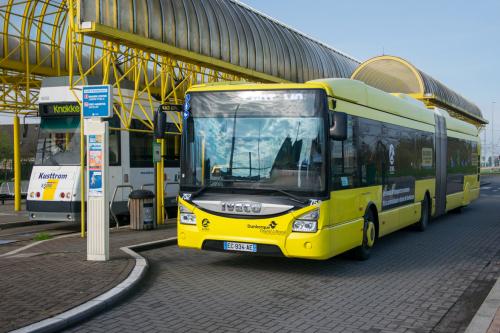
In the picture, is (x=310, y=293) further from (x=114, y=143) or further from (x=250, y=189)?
(x=114, y=143)

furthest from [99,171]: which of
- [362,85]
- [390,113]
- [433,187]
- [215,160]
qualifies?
[433,187]

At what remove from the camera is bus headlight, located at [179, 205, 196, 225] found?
8.88m

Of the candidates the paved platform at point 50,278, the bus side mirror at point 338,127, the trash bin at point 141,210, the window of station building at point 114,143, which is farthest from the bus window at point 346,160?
the window of station building at point 114,143

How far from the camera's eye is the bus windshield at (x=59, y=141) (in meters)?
14.2

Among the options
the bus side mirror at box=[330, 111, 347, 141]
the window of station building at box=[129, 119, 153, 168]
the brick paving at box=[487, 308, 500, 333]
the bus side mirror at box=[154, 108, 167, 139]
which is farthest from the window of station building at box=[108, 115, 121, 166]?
the brick paving at box=[487, 308, 500, 333]

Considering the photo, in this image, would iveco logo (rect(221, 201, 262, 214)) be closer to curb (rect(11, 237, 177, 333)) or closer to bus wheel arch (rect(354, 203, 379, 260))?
curb (rect(11, 237, 177, 333))

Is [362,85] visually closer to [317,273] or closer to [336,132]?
[336,132]

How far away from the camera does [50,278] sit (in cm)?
776

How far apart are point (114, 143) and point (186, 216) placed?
633cm

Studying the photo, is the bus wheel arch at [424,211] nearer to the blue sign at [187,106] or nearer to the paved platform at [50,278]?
the paved platform at [50,278]

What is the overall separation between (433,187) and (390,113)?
173 inches

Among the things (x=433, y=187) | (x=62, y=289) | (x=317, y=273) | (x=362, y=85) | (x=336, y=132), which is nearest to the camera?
(x=62, y=289)

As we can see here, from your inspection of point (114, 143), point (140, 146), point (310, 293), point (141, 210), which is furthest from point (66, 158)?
point (310, 293)

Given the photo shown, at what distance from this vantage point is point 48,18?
734 inches
